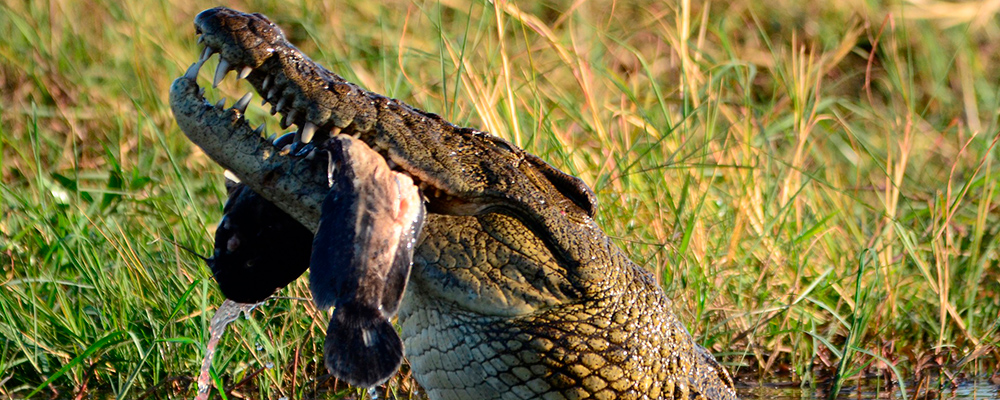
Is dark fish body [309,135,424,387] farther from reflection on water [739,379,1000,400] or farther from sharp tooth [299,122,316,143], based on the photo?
reflection on water [739,379,1000,400]

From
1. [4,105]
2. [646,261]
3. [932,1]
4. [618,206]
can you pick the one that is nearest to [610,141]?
[618,206]

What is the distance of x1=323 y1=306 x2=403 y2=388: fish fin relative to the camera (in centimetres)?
200

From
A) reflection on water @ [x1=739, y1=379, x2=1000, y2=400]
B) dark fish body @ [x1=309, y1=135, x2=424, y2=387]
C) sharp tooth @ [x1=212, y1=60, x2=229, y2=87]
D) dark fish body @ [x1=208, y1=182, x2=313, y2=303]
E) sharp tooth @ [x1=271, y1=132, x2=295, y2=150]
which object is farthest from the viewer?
reflection on water @ [x1=739, y1=379, x2=1000, y2=400]

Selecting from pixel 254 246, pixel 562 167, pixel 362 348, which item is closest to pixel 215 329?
pixel 254 246

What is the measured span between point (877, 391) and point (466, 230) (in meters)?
1.50

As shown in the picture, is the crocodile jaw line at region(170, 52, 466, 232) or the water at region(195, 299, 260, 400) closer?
the crocodile jaw line at region(170, 52, 466, 232)

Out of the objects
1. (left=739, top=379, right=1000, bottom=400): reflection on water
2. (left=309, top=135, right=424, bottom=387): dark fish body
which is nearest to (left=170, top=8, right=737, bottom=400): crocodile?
(left=309, top=135, right=424, bottom=387): dark fish body

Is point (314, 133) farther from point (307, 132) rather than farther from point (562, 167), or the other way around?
point (562, 167)

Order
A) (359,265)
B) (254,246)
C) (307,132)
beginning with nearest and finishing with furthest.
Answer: (359,265)
(307,132)
(254,246)

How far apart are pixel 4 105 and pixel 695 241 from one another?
3.18 meters

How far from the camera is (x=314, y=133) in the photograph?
2.17 m

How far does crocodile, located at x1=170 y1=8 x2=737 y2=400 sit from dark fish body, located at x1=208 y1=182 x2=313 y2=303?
0.66 ft

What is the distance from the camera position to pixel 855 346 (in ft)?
10.2

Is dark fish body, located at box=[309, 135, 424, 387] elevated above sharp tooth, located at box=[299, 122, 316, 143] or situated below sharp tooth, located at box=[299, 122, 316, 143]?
below
